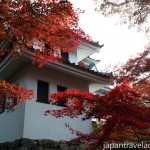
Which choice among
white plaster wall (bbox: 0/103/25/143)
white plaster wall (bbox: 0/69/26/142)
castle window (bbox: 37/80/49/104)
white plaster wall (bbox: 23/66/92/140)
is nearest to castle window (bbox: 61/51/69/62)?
white plaster wall (bbox: 23/66/92/140)

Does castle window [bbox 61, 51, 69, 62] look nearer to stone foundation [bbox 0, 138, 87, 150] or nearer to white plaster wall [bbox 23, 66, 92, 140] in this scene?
white plaster wall [bbox 23, 66, 92, 140]

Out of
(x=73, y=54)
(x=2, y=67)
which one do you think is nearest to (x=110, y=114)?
(x=2, y=67)

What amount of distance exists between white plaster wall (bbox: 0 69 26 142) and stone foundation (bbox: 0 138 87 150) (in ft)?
1.40

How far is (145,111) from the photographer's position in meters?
6.82

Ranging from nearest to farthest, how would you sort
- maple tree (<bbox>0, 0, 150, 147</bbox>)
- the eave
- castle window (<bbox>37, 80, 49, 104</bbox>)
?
1. maple tree (<bbox>0, 0, 150, 147</bbox>)
2. the eave
3. castle window (<bbox>37, 80, 49, 104</bbox>)

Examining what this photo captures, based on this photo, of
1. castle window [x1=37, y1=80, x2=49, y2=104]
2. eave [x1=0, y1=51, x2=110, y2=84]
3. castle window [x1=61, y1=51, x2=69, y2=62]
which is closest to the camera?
eave [x1=0, y1=51, x2=110, y2=84]

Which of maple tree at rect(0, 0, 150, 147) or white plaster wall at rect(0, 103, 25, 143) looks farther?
white plaster wall at rect(0, 103, 25, 143)

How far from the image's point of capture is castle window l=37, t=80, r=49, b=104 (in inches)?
406

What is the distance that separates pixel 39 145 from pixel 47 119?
54.9 inches

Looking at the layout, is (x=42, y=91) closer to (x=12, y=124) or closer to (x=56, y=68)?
(x=56, y=68)

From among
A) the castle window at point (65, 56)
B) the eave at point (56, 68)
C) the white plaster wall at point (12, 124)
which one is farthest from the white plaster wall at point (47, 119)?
A: the castle window at point (65, 56)

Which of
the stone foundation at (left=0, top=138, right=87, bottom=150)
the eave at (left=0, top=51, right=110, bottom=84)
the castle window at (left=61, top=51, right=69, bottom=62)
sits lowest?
the stone foundation at (left=0, top=138, right=87, bottom=150)

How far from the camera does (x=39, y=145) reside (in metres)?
8.62

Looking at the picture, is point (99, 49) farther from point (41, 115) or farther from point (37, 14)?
point (37, 14)
